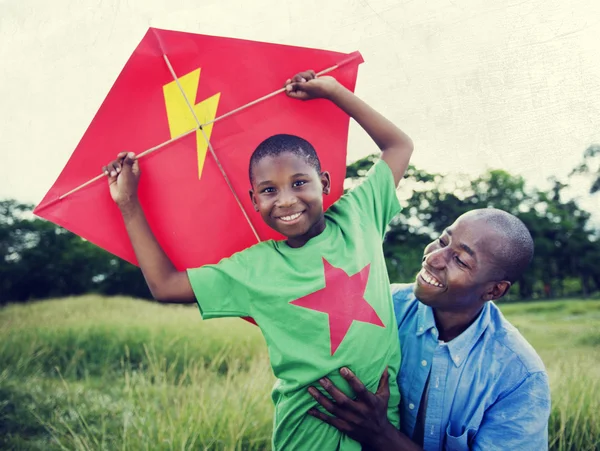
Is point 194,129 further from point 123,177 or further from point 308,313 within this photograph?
point 308,313

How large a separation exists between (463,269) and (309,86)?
988mm

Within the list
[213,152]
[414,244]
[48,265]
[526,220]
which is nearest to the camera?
[213,152]

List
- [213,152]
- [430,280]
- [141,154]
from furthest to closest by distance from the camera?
1. [213,152]
2. [141,154]
3. [430,280]

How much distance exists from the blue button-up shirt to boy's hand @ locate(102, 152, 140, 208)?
1303 mm

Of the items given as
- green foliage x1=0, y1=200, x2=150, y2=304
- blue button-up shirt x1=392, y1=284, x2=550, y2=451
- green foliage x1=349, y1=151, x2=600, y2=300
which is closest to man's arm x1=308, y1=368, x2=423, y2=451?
blue button-up shirt x1=392, y1=284, x2=550, y2=451

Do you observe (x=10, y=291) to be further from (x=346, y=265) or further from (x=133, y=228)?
(x=346, y=265)

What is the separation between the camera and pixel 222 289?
179 centimetres

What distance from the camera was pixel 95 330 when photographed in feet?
17.9

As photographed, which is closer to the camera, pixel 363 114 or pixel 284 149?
pixel 284 149

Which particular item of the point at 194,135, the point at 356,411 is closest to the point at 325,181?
the point at 194,135

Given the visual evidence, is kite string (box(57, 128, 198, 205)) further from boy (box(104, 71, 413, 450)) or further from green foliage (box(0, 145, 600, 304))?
green foliage (box(0, 145, 600, 304))

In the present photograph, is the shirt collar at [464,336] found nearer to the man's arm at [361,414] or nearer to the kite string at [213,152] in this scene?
the man's arm at [361,414]

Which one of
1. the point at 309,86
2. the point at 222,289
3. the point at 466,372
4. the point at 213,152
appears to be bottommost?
the point at 466,372

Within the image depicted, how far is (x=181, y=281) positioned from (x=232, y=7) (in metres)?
1.94
